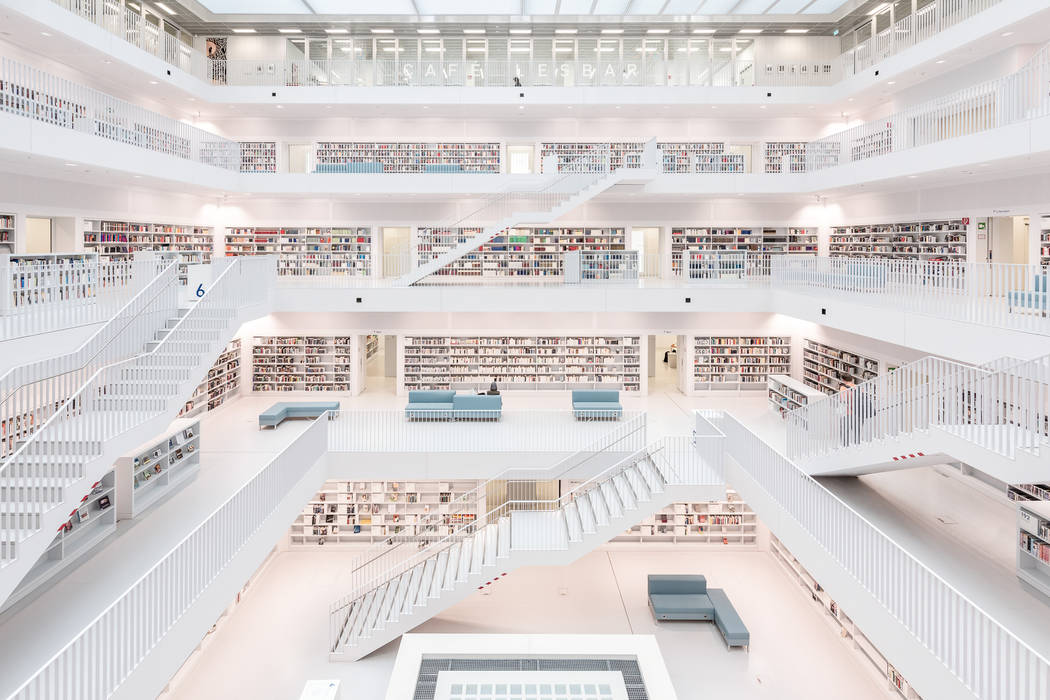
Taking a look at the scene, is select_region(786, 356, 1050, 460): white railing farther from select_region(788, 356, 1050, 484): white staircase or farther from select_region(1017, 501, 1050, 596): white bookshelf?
select_region(1017, 501, 1050, 596): white bookshelf

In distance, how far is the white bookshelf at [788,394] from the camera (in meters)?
13.9

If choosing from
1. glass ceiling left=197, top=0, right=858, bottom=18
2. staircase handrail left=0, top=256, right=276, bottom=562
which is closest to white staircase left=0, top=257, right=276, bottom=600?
staircase handrail left=0, top=256, right=276, bottom=562

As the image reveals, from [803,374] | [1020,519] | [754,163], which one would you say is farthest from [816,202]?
[1020,519]

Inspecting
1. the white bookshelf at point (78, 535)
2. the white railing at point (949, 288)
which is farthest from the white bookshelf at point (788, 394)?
the white bookshelf at point (78, 535)

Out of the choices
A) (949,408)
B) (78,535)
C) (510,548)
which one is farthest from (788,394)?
(78,535)

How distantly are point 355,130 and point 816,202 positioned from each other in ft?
37.6

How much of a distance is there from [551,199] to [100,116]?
8.63 meters

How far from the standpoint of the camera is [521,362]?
705 inches

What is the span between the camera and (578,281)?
16.0 m

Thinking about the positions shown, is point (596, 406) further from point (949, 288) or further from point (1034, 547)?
point (1034, 547)

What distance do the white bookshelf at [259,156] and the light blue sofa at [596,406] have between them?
31.8ft

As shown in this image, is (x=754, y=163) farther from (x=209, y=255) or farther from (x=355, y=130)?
(x=209, y=255)

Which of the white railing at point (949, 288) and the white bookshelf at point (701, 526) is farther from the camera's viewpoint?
the white bookshelf at point (701, 526)

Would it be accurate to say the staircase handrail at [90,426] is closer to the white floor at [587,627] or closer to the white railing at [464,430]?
the white railing at [464,430]
